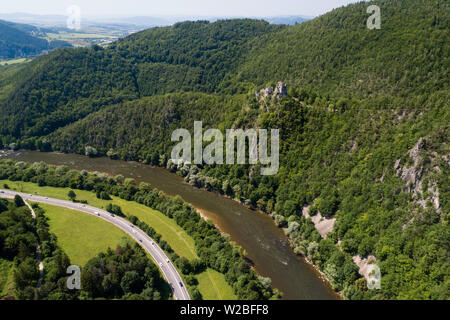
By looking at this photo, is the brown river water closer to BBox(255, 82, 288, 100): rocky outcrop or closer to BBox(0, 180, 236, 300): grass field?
BBox(0, 180, 236, 300): grass field

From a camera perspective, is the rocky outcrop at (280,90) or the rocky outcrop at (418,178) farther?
the rocky outcrop at (280,90)

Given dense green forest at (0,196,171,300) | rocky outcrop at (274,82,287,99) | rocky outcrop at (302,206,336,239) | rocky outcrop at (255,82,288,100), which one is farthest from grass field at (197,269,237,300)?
rocky outcrop at (255,82,288,100)

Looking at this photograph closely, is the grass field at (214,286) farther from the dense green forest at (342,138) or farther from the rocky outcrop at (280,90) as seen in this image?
the rocky outcrop at (280,90)

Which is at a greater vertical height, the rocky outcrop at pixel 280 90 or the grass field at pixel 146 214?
the rocky outcrop at pixel 280 90

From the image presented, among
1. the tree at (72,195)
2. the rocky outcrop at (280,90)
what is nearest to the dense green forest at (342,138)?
the rocky outcrop at (280,90)

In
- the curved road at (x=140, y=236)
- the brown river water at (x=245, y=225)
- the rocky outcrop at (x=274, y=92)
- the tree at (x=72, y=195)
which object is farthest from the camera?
the rocky outcrop at (x=274, y=92)

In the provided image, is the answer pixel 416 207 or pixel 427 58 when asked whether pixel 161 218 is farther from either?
pixel 427 58

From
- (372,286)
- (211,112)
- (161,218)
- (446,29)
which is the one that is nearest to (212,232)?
(161,218)

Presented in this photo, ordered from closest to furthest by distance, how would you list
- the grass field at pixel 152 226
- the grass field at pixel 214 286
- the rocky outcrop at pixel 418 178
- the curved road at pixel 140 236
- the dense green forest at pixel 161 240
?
the dense green forest at pixel 161 240 → the grass field at pixel 214 286 → the rocky outcrop at pixel 418 178 → the curved road at pixel 140 236 → the grass field at pixel 152 226
